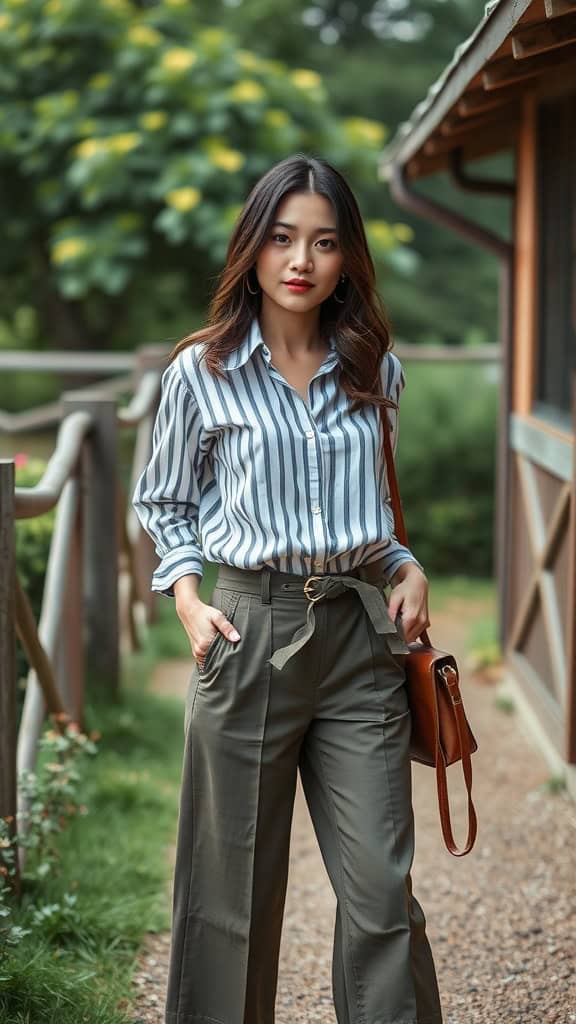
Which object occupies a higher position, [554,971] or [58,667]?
[58,667]

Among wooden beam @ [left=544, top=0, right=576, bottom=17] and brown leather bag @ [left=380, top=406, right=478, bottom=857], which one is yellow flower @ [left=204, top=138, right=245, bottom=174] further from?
brown leather bag @ [left=380, top=406, right=478, bottom=857]

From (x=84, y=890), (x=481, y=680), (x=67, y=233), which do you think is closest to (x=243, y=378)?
(x=84, y=890)

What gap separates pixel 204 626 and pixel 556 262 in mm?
3877

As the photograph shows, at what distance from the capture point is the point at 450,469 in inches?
418

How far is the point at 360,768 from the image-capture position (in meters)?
2.36

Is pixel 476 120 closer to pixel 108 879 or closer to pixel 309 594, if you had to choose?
pixel 108 879

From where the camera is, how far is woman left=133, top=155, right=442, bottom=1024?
2.36 meters

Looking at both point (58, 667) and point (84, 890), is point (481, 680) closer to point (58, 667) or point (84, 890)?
point (58, 667)

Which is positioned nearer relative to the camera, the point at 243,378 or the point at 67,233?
the point at 243,378

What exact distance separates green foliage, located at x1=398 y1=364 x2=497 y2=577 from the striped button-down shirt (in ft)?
26.3

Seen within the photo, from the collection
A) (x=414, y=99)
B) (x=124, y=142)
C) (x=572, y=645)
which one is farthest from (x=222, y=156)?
(x=414, y=99)

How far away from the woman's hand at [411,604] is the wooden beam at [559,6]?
1164 mm

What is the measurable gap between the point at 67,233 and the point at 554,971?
8025 mm

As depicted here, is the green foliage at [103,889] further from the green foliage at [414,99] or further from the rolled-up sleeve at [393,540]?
the green foliage at [414,99]
